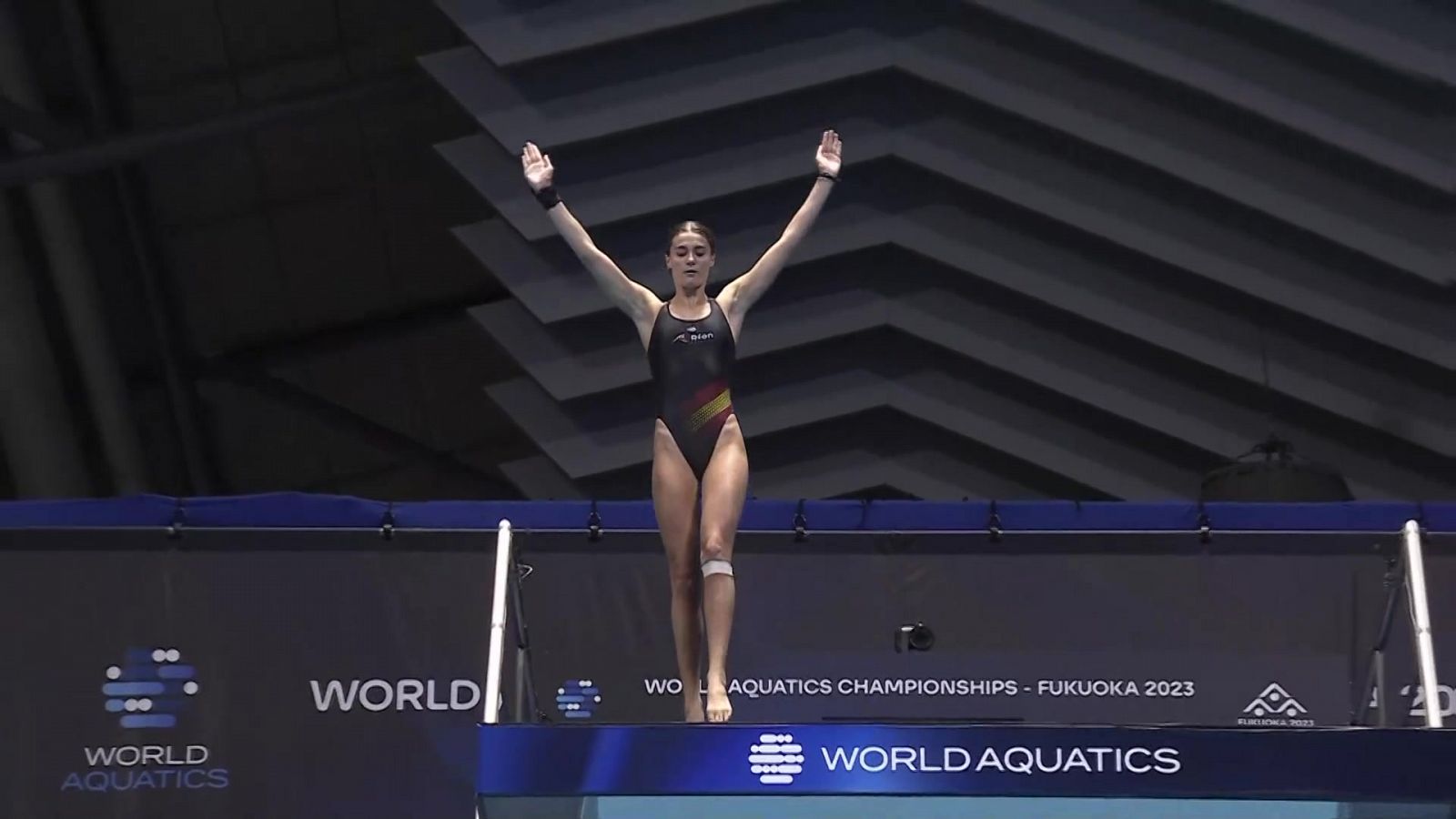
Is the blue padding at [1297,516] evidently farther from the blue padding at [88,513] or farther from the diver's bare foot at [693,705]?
the blue padding at [88,513]

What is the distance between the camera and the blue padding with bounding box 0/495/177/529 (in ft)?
28.7

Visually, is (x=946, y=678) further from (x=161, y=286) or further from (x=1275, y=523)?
(x=161, y=286)

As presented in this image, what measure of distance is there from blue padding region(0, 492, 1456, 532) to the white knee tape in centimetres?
199

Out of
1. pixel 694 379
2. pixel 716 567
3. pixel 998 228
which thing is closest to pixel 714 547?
pixel 716 567

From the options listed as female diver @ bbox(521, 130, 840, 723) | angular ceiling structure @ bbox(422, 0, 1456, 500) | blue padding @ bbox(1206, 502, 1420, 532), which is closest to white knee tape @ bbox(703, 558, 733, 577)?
female diver @ bbox(521, 130, 840, 723)

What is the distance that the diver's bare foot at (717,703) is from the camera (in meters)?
6.75

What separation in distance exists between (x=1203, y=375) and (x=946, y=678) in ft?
18.1

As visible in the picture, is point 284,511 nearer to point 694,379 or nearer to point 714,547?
point 694,379

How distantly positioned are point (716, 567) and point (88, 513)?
3.48m

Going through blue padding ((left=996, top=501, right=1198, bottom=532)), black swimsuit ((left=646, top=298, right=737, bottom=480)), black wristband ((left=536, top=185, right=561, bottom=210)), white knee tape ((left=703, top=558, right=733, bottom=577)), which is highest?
black wristband ((left=536, top=185, right=561, bottom=210))

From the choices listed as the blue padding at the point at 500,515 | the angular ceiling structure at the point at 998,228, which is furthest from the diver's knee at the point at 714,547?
the angular ceiling structure at the point at 998,228

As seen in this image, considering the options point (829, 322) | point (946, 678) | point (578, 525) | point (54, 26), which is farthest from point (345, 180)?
point (946, 678)

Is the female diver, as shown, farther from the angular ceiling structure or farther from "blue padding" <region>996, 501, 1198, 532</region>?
the angular ceiling structure

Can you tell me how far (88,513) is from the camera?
878cm
